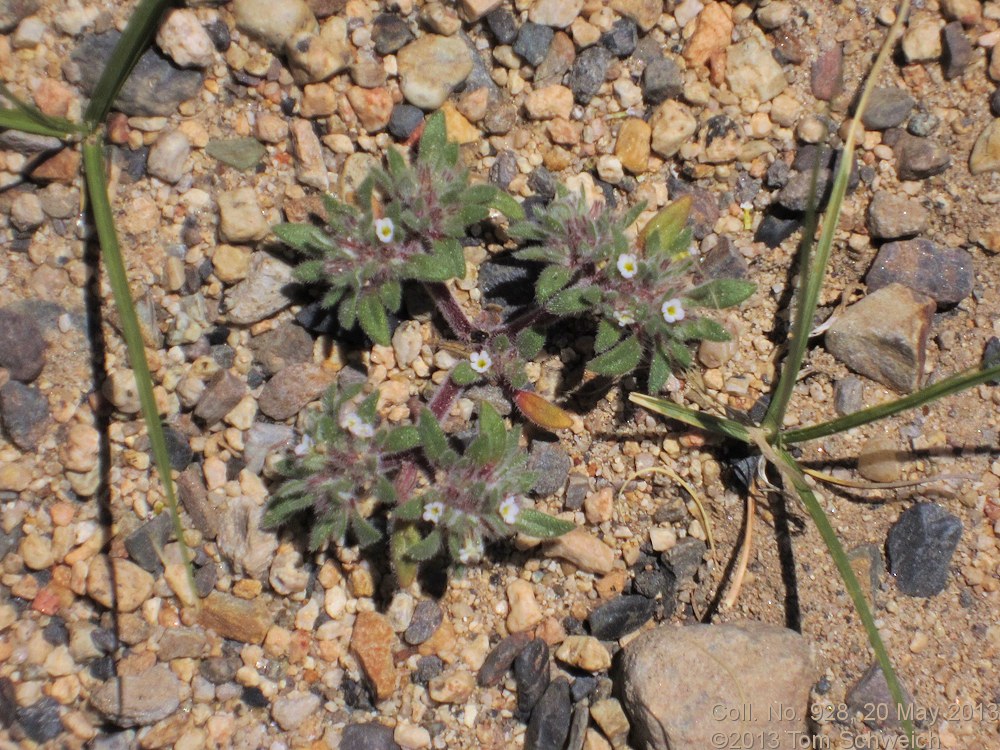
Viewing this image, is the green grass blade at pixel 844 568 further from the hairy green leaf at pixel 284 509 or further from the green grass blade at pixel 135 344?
the green grass blade at pixel 135 344

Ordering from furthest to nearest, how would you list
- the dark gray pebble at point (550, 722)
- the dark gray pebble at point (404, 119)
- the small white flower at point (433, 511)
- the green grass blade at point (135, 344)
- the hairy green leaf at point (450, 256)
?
1. the dark gray pebble at point (404, 119)
2. the dark gray pebble at point (550, 722)
3. the hairy green leaf at point (450, 256)
4. the small white flower at point (433, 511)
5. the green grass blade at point (135, 344)

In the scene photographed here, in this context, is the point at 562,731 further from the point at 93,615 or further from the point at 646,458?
the point at 93,615

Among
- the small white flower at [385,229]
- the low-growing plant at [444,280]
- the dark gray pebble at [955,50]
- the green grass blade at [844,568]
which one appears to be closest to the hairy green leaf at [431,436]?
the low-growing plant at [444,280]

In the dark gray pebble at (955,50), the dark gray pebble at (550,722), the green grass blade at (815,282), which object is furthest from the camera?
the dark gray pebble at (955,50)

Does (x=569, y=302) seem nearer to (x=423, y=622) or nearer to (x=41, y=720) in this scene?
(x=423, y=622)

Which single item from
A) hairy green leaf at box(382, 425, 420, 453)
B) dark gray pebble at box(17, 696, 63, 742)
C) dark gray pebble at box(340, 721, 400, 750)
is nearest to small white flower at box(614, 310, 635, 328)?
hairy green leaf at box(382, 425, 420, 453)

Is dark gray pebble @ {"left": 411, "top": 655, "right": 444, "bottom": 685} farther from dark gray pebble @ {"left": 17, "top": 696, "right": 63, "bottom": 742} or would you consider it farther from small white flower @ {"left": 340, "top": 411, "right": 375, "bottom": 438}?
dark gray pebble @ {"left": 17, "top": 696, "right": 63, "bottom": 742}

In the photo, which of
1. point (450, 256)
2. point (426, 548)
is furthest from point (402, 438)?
point (450, 256)
